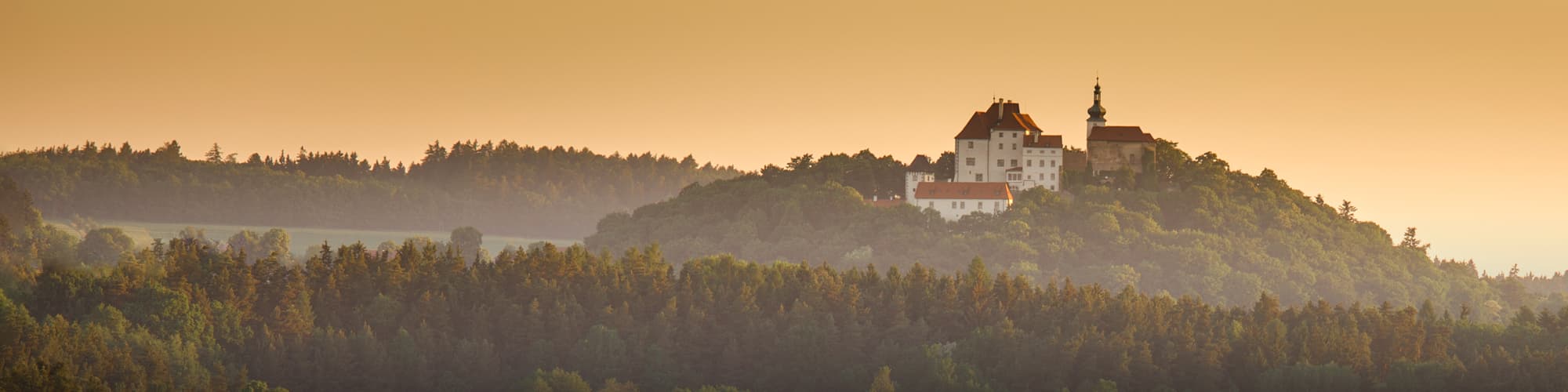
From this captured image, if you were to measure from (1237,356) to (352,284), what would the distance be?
4198 centimetres

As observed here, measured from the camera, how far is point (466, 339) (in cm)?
12781

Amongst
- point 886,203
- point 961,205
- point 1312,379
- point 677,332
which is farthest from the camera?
point 886,203

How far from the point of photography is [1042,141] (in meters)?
164

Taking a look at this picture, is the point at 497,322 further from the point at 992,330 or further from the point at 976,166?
the point at 976,166

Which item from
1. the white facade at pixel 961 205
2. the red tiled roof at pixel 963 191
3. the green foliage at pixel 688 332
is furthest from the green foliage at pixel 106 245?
the white facade at pixel 961 205

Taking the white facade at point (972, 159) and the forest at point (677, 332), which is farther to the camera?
the white facade at point (972, 159)

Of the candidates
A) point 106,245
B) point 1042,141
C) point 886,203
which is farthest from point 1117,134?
point 106,245

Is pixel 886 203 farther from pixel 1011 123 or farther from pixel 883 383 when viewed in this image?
pixel 883 383

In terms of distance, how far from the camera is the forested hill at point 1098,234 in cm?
16500

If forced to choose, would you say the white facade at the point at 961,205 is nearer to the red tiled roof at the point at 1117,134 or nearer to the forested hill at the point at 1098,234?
the forested hill at the point at 1098,234

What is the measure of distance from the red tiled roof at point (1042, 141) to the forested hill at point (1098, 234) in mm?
2894

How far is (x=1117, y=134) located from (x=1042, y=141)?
447cm

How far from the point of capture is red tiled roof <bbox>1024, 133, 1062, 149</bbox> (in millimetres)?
163375

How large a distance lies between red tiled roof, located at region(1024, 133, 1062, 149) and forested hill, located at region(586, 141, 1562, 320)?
289 centimetres
